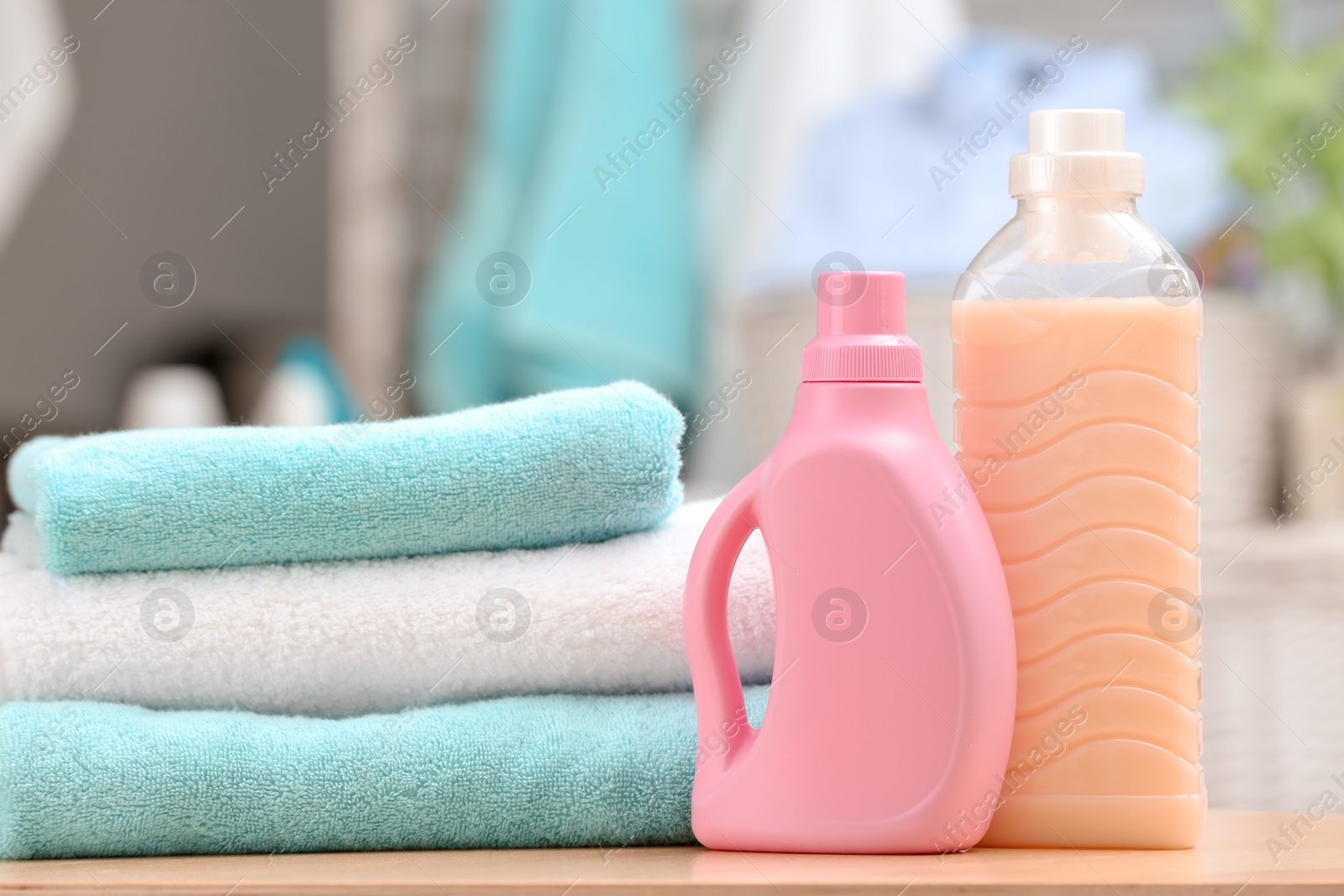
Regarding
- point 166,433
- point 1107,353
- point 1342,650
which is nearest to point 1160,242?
point 1107,353

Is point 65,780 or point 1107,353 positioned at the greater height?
point 1107,353

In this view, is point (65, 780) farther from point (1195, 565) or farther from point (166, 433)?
point (1195, 565)

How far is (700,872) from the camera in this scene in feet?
1.17

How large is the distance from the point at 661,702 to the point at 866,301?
0.53 ft

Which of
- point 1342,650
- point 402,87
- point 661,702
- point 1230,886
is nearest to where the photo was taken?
point 1230,886

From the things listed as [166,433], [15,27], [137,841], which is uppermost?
[15,27]

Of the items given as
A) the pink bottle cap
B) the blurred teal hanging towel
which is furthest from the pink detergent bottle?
the blurred teal hanging towel

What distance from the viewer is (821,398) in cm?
39

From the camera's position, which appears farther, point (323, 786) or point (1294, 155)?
point (1294, 155)

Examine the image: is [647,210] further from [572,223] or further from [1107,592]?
[1107,592]

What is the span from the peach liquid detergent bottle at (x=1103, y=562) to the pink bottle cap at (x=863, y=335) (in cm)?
4

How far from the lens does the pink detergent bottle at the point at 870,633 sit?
374 millimetres

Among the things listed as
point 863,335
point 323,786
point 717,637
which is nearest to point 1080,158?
point 863,335

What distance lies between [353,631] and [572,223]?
2.71 ft
